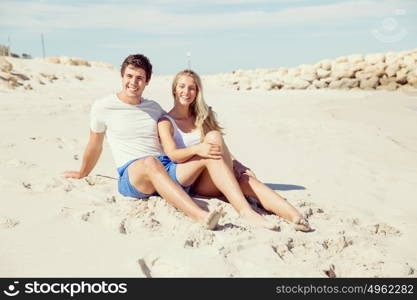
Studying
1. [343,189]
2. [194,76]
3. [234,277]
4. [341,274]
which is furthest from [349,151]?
[234,277]

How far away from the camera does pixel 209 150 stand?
12.5 ft

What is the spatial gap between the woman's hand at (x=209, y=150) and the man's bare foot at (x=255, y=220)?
472 mm

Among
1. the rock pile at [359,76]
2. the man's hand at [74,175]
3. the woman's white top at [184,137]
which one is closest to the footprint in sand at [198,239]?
the woman's white top at [184,137]

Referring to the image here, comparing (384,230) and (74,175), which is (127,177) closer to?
(74,175)

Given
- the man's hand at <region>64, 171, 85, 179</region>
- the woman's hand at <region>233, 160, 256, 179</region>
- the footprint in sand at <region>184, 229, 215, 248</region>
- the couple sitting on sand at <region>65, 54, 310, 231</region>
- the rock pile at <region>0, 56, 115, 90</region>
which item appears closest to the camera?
the footprint in sand at <region>184, 229, 215, 248</region>

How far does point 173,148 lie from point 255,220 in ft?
2.83

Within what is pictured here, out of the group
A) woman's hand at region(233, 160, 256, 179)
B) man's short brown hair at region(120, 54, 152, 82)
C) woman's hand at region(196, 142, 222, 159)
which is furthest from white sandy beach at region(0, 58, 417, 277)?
man's short brown hair at region(120, 54, 152, 82)

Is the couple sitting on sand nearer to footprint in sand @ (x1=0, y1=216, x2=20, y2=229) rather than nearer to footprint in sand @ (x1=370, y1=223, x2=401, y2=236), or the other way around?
footprint in sand @ (x1=370, y1=223, x2=401, y2=236)

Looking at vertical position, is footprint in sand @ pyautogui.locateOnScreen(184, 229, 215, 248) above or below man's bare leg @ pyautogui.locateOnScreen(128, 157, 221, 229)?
below

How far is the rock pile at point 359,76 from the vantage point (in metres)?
20.5

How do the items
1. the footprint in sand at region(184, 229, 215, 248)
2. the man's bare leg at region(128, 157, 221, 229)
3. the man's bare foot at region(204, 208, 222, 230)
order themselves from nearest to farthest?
1. the footprint in sand at region(184, 229, 215, 248)
2. the man's bare foot at region(204, 208, 222, 230)
3. the man's bare leg at region(128, 157, 221, 229)

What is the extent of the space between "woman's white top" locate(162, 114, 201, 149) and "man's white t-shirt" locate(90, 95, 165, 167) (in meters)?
0.16

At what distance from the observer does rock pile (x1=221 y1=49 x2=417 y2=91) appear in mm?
20531

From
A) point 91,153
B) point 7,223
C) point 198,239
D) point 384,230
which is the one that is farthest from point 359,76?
point 7,223
